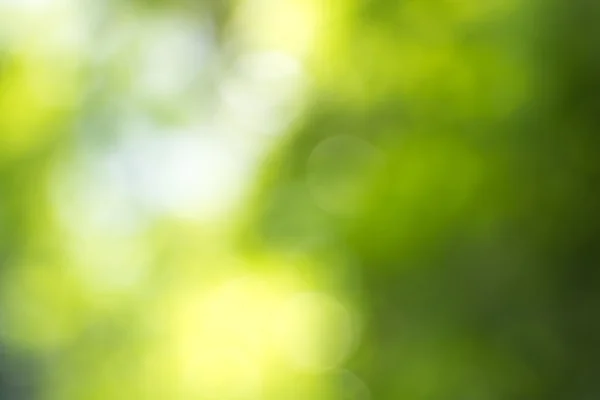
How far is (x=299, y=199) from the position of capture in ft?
1.66

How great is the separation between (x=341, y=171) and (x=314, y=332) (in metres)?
0.10

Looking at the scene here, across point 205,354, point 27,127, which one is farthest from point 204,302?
point 27,127

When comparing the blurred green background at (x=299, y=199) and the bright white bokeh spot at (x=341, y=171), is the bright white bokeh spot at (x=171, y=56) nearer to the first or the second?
the blurred green background at (x=299, y=199)

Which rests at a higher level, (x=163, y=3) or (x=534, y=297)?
(x=163, y=3)

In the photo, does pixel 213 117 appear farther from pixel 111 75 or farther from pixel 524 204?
pixel 524 204

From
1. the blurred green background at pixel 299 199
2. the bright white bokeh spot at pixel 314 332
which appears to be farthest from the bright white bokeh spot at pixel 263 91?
the bright white bokeh spot at pixel 314 332

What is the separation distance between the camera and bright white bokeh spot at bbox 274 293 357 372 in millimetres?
490

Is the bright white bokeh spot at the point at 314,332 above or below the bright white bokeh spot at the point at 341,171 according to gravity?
below

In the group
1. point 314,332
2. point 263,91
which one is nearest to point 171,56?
point 263,91

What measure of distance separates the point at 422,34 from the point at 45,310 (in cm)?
30

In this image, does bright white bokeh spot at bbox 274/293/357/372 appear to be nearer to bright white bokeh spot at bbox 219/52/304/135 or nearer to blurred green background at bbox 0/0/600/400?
blurred green background at bbox 0/0/600/400

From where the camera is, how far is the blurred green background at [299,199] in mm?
464

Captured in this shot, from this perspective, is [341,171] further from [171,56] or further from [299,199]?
[171,56]

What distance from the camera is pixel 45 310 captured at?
0.53m
